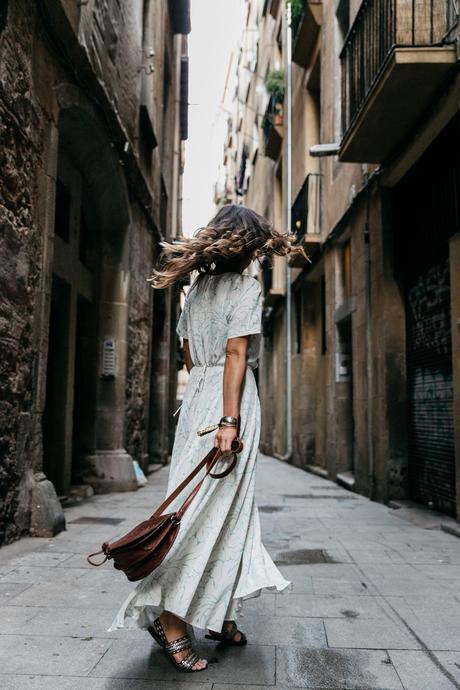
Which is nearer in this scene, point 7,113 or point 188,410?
point 188,410

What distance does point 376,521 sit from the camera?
6352 millimetres

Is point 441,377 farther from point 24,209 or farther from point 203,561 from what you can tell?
point 203,561

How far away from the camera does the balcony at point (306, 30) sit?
11996 mm

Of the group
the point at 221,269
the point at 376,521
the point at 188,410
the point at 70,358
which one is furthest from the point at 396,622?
the point at 70,358

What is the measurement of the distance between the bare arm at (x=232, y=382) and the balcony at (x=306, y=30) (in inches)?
437

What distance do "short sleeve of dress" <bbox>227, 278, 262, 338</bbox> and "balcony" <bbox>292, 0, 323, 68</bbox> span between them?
1091cm

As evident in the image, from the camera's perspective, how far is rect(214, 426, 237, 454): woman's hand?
2.57 meters

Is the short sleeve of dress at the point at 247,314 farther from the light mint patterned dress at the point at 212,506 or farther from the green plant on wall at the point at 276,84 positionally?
the green plant on wall at the point at 276,84

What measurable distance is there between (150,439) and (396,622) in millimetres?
Result: 10511

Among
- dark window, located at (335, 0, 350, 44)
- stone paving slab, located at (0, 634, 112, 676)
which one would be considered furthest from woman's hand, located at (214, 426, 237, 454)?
dark window, located at (335, 0, 350, 44)

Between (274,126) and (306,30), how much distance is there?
15.0ft

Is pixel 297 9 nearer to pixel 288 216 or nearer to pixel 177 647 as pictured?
pixel 288 216

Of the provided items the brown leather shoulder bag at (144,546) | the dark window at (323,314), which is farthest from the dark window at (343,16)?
the brown leather shoulder bag at (144,546)

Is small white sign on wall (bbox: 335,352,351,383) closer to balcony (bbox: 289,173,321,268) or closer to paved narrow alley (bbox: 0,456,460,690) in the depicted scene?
balcony (bbox: 289,173,321,268)
